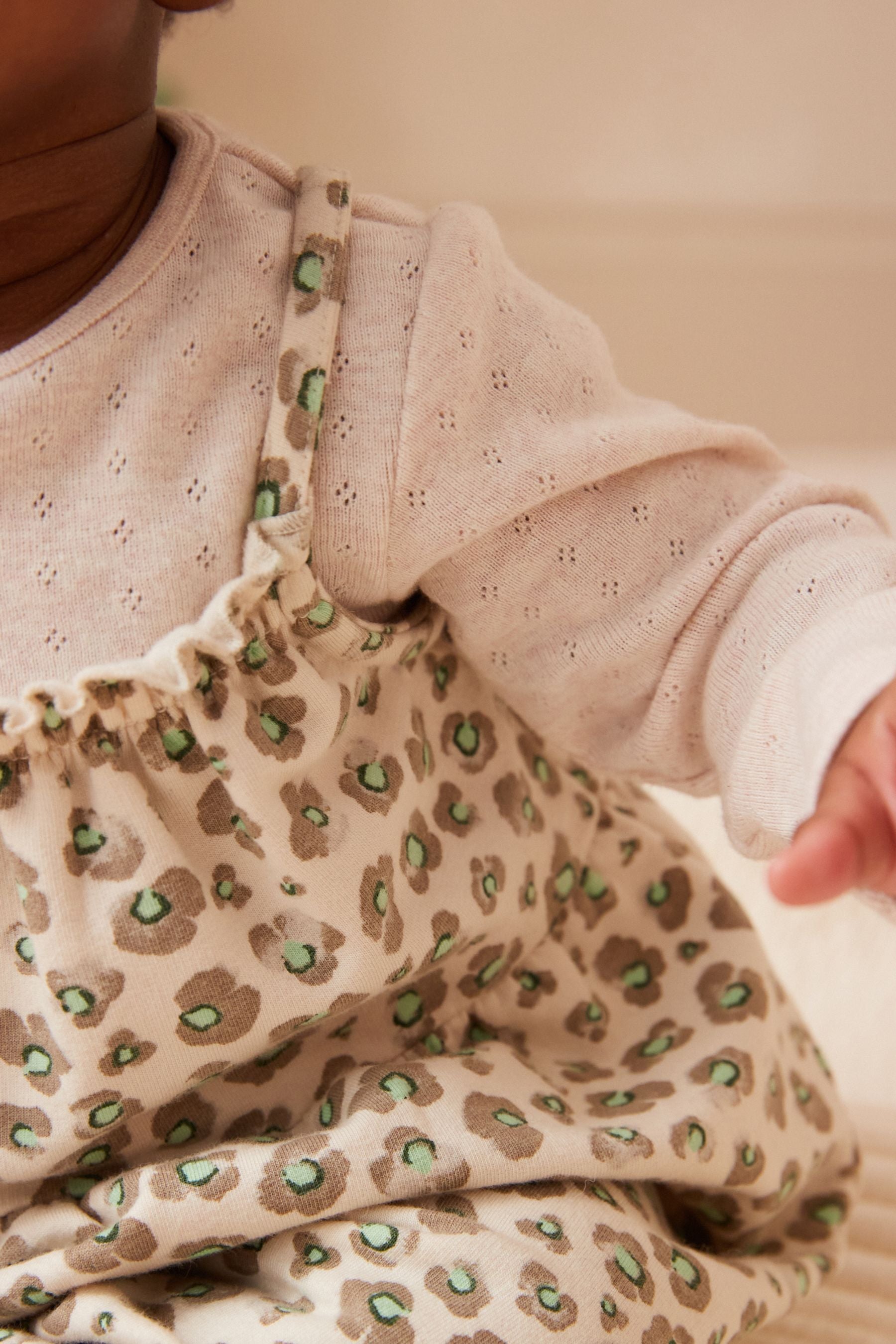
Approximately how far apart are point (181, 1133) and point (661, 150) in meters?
0.98

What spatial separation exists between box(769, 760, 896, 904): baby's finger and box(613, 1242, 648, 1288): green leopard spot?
178 millimetres

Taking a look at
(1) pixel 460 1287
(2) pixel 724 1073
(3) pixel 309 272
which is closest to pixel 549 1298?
(1) pixel 460 1287

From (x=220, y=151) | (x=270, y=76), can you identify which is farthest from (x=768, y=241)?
(x=220, y=151)

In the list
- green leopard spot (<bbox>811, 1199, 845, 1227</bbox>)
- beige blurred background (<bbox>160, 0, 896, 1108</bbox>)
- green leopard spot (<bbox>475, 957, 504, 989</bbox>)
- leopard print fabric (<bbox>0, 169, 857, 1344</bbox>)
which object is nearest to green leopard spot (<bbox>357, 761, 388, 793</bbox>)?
leopard print fabric (<bbox>0, 169, 857, 1344</bbox>)

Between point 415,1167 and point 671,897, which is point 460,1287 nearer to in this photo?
point 415,1167

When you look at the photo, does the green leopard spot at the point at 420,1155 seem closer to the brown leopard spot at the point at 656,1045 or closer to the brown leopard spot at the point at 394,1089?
the brown leopard spot at the point at 394,1089

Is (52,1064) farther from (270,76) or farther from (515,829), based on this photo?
(270,76)

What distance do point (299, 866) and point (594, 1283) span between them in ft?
0.57

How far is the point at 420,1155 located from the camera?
0.47 m

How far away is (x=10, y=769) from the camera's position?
1.49 feet

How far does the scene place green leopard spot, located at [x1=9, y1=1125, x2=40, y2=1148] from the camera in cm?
48

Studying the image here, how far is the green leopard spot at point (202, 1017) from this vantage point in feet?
1.55

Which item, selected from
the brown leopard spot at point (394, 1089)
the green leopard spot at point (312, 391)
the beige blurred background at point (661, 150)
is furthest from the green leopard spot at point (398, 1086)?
the beige blurred background at point (661, 150)

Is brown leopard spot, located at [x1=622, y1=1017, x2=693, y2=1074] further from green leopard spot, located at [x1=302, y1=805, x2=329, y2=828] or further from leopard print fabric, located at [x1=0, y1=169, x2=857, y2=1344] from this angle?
green leopard spot, located at [x1=302, y1=805, x2=329, y2=828]
